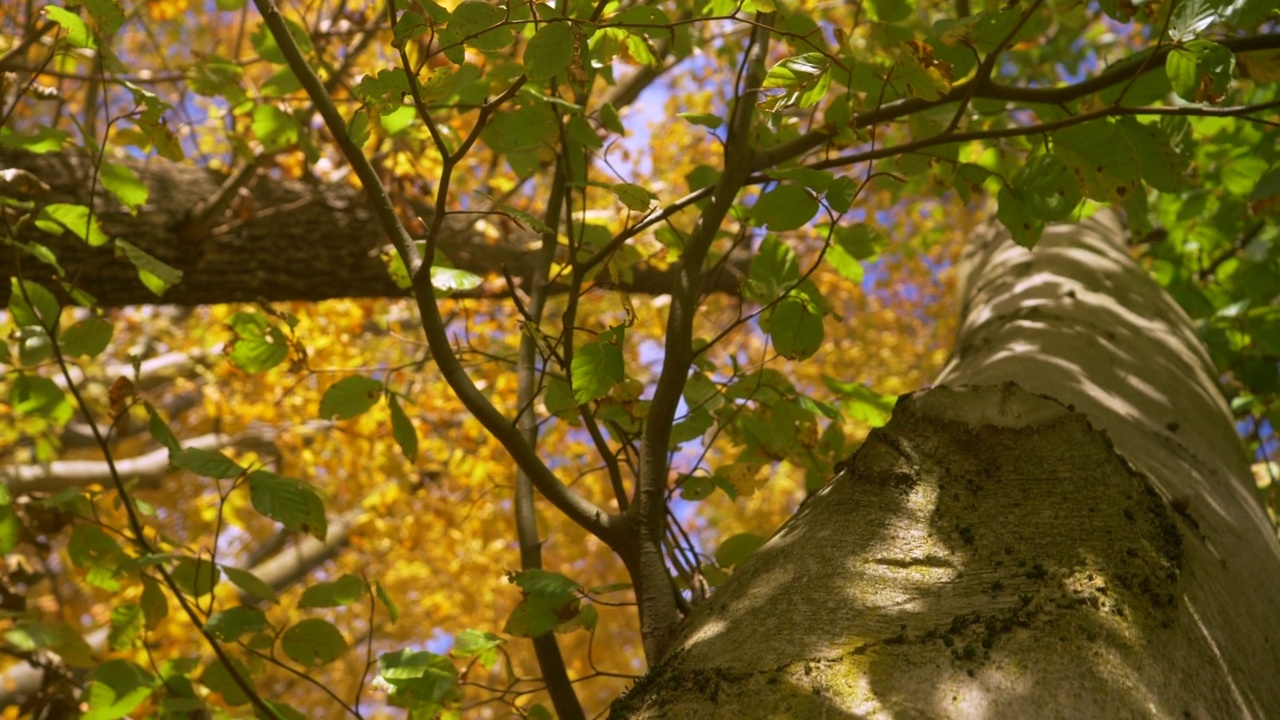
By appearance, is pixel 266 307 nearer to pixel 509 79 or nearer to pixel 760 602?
pixel 509 79

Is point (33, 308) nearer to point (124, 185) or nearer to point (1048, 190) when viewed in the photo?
point (124, 185)

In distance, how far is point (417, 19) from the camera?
0.88 metres

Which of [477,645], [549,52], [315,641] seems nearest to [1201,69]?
[549,52]

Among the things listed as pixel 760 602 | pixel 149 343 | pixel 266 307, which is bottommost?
pixel 760 602

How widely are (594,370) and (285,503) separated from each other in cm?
52

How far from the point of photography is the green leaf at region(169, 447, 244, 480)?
44.8 inches

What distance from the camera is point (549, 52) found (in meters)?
0.92

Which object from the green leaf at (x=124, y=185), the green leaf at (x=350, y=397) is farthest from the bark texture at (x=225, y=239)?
the green leaf at (x=350, y=397)

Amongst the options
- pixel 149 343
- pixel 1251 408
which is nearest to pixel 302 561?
pixel 149 343

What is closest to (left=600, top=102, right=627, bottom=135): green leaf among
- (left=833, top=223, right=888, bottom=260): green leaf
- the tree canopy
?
the tree canopy

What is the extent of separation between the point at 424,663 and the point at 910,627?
2.21 feet

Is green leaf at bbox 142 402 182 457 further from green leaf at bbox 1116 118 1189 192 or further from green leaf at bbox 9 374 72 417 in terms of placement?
green leaf at bbox 1116 118 1189 192

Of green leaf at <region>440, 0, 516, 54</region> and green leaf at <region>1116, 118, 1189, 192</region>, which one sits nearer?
green leaf at <region>440, 0, 516, 54</region>

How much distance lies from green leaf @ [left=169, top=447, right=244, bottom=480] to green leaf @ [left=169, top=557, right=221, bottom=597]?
219 millimetres
